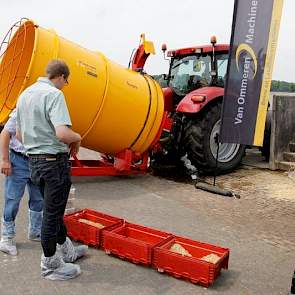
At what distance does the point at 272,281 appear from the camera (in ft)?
11.9

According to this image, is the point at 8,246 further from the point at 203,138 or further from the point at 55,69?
the point at 203,138

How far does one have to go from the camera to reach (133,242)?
12.6ft

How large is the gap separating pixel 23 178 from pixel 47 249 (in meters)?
0.92

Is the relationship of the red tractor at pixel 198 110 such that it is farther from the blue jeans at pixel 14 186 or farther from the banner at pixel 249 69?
the blue jeans at pixel 14 186

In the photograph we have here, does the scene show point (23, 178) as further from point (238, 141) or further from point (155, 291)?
point (238, 141)

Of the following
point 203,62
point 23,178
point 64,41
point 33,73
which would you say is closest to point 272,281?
point 23,178

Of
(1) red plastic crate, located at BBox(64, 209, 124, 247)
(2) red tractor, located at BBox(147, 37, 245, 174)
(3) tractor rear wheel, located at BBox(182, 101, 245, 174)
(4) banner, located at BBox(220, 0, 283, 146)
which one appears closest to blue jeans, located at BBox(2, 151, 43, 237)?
(1) red plastic crate, located at BBox(64, 209, 124, 247)

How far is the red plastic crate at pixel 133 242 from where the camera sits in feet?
12.4

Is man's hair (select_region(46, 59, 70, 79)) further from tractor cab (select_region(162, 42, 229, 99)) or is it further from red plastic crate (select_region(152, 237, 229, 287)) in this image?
tractor cab (select_region(162, 42, 229, 99))

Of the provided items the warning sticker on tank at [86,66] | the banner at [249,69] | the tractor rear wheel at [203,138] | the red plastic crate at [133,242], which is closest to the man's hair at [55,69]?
the red plastic crate at [133,242]

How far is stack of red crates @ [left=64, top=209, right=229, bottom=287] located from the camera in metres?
3.51

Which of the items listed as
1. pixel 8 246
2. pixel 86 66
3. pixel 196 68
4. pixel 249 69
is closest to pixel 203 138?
pixel 249 69

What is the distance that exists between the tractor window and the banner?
120 centimetres

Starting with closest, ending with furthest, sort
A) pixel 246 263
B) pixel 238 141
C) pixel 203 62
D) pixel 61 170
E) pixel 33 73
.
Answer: pixel 61 170, pixel 246 263, pixel 33 73, pixel 238 141, pixel 203 62
